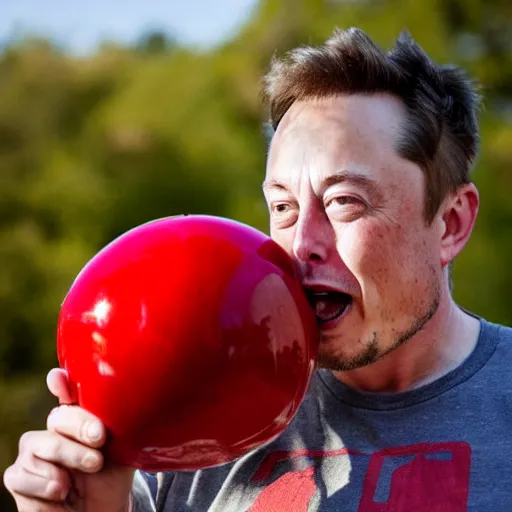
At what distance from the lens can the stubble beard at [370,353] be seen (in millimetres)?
1846

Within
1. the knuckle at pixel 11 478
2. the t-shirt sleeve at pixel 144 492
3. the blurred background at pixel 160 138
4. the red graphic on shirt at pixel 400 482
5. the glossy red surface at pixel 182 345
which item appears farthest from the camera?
the blurred background at pixel 160 138

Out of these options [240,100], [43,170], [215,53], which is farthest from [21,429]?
[215,53]

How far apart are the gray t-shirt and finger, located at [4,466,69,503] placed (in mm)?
403

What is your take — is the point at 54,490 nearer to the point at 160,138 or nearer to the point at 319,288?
the point at 319,288

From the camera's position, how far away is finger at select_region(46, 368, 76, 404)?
1.57 meters

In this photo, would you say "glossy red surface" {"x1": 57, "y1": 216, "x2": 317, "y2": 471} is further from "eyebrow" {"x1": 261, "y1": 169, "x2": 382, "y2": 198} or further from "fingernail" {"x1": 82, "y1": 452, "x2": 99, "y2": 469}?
"eyebrow" {"x1": 261, "y1": 169, "x2": 382, "y2": 198}

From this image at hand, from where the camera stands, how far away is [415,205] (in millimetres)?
1929

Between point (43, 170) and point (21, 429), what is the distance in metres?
3.61

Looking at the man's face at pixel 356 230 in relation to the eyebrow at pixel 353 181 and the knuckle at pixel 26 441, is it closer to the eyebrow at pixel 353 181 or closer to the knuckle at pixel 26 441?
the eyebrow at pixel 353 181

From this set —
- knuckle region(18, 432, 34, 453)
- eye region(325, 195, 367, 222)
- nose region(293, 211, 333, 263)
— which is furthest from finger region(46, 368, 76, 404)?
eye region(325, 195, 367, 222)

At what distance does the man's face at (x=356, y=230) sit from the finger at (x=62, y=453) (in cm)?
55

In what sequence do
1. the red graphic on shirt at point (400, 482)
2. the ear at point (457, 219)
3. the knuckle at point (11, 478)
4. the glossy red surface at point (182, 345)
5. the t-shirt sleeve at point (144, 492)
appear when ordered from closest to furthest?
the glossy red surface at point (182, 345), the knuckle at point (11, 478), the red graphic on shirt at point (400, 482), the t-shirt sleeve at point (144, 492), the ear at point (457, 219)

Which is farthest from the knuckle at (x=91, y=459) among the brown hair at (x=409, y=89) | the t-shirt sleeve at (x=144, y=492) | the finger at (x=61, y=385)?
the brown hair at (x=409, y=89)

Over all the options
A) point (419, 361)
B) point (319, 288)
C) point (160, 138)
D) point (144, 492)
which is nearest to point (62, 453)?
point (144, 492)
